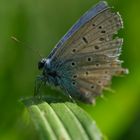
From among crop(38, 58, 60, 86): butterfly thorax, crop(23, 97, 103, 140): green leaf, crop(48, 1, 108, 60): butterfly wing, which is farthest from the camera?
crop(38, 58, 60, 86): butterfly thorax

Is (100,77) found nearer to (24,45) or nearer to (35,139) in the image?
(35,139)

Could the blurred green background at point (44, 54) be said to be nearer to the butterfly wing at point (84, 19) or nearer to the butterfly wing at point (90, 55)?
the butterfly wing at point (90, 55)

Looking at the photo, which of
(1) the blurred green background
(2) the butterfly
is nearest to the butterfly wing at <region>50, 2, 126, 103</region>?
(2) the butterfly

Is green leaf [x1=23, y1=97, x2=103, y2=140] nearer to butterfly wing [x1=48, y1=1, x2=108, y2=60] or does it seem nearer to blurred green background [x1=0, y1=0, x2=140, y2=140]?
blurred green background [x1=0, y1=0, x2=140, y2=140]

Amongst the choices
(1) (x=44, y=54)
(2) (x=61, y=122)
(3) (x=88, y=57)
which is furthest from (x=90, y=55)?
(1) (x=44, y=54)

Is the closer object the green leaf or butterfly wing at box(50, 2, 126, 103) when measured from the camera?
the green leaf

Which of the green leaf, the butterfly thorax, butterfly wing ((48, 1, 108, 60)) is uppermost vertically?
butterfly wing ((48, 1, 108, 60))

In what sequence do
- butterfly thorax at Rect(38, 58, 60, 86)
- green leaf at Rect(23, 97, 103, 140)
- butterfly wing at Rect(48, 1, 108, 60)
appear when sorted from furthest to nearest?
butterfly thorax at Rect(38, 58, 60, 86), butterfly wing at Rect(48, 1, 108, 60), green leaf at Rect(23, 97, 103, 140)

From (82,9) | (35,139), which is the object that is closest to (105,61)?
(35,139)
